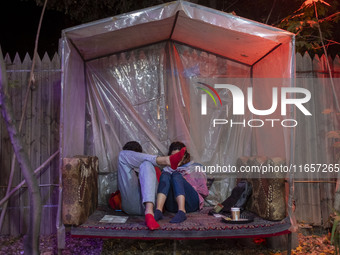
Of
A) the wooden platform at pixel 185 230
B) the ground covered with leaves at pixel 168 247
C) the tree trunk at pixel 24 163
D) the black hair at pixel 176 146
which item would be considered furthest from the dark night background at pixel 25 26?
the wooden platform at pixel 185 230

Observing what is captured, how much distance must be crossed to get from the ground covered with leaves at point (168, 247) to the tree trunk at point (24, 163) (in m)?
0.67

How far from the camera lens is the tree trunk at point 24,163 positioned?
3.16m

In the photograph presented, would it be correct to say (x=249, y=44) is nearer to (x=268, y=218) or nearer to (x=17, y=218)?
(x=268, y=218)

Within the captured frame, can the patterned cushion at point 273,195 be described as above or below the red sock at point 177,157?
below

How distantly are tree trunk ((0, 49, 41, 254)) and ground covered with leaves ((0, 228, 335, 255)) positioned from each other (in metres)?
0.67

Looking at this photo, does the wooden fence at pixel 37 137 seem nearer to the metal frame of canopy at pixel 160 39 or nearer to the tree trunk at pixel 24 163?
the metal frame of canopy at pixel 160 39

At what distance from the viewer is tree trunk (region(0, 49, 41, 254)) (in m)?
3.16

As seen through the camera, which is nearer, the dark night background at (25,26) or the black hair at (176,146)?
the black hair at (176,146)

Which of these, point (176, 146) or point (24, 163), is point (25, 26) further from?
point (24, 163)

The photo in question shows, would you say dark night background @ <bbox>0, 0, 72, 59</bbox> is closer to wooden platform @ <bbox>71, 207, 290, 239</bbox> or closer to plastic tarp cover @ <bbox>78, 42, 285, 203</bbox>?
plastic tarp cover @ <bbox>78, 42, 285, 203</bbox>

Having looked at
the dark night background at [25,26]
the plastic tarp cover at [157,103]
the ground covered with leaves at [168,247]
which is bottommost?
the ground covered with leaves at [168,247]

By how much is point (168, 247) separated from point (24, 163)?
1886 millimetres

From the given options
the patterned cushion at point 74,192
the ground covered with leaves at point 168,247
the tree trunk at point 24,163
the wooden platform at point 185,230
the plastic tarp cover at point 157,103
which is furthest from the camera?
the plastic tarp cover at point 157,103

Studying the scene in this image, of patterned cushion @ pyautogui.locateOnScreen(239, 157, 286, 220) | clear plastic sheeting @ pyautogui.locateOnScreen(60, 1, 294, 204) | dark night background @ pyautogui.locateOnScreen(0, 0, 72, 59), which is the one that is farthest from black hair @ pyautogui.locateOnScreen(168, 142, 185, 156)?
dark night background @ pyautogui.locateOnScreen(0, 0, 72, 59)
